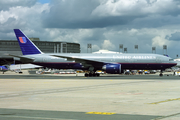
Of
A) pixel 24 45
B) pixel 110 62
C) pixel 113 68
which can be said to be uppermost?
pixel 24 45

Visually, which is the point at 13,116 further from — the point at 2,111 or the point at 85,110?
the point at 85,110

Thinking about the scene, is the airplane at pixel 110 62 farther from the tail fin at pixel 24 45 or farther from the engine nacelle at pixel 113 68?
the tail fin at pixel 24 45

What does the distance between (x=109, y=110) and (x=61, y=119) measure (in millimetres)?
2823

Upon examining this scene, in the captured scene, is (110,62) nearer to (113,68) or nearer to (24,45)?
(113,68)

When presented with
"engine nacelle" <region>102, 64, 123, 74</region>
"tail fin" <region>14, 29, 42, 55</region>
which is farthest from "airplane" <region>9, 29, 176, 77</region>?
"tail fin" <region>14, 29, 42, 55</region>

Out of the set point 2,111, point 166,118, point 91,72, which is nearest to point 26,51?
point 91,72

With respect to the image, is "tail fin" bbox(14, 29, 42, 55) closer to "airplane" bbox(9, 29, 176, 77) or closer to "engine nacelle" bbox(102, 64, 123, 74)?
"airplane" bbox(9, 29, 176, 77)

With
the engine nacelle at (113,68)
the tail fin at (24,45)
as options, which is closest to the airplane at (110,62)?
the engine nacelle at (113,68)

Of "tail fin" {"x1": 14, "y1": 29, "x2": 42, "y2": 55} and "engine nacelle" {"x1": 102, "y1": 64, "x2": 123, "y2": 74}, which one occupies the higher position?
"tail fin" {"x1": 14, "y1": 29, "x2": 42, "y2": 55}

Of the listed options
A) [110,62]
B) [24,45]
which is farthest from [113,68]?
[24,45]

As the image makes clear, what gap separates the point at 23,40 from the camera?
5691 centimetres

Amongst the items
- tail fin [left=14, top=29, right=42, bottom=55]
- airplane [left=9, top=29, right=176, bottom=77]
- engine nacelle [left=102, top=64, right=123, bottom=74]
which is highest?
tail fin [left=14, top=29, right=42, bottom=55]

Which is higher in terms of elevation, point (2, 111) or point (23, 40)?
point (23, 40)

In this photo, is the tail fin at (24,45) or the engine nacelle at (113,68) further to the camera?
the tail fin at (24,45)
